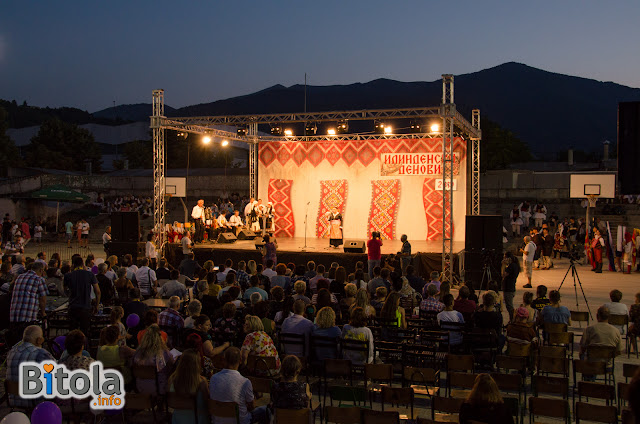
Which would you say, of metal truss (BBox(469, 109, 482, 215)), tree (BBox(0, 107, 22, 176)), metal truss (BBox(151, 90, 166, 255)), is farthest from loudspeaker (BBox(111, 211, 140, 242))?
tree (BBox(0, 107, 22, 176))

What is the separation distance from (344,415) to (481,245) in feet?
31.5

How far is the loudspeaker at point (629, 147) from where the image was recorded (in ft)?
26.4

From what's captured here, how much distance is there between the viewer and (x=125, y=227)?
1631 centimetres

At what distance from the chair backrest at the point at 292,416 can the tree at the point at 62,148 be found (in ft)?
150

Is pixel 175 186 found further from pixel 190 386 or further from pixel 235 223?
pixel 190 386

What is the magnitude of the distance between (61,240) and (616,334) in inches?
942

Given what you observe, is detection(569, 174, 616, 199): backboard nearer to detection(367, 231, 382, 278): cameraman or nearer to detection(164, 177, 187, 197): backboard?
detection(367, 231, 382, 278): cameraman

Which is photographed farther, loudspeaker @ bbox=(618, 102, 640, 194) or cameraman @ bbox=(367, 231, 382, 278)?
cameraman @ bbox=(367, 231, 382, 278)

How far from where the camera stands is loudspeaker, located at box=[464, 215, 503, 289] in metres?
13.3

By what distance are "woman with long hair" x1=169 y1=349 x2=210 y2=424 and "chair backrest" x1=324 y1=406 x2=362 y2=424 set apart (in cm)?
98

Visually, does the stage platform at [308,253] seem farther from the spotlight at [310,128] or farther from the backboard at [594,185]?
the backboard at [594,185]

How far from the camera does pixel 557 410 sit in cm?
446

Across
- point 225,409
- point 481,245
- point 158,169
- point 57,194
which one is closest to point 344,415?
point 225,409

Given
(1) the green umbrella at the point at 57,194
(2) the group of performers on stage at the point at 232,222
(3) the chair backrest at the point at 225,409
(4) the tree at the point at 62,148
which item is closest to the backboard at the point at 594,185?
(2) the group of performers on stage at the point at 232,222
